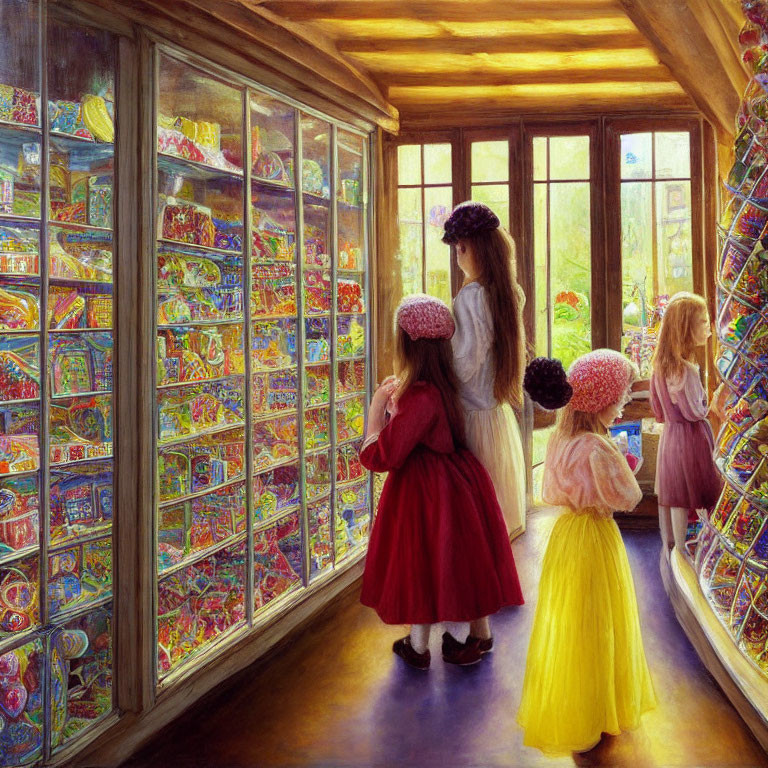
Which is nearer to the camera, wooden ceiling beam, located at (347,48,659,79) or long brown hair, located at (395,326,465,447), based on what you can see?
long brown hair, located at (395,326,465,447)

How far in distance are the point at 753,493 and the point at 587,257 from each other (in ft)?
10.6

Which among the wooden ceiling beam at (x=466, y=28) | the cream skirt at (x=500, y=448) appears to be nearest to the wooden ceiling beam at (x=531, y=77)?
the wooden ceiling beam at (x=466, y=28)

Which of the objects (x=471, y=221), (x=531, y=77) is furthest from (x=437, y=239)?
(x=471, y=221)

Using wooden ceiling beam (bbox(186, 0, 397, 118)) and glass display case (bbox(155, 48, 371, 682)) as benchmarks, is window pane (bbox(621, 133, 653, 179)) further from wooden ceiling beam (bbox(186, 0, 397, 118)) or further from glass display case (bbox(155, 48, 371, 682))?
glass display case (bbox(155, 48, 371, 682))

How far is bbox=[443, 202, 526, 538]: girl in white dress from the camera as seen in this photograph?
3.47m

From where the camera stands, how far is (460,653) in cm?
355

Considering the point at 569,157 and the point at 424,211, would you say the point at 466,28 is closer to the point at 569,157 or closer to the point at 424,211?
the point at 424,211

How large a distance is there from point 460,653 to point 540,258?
3.11 metres

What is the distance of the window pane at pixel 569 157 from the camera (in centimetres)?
581

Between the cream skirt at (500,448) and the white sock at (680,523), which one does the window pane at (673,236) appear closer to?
the white sock at (680,523)

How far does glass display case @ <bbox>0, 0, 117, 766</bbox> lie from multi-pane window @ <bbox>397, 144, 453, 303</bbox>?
314 centimetres

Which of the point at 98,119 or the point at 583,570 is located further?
the point at 98,119

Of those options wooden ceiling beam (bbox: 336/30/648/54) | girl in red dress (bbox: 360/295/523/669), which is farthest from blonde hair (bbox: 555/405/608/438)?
wooden ceiling beam (bbox: 336/30/648/54)

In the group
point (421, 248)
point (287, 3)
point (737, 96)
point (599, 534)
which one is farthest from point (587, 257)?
point (599, 534)
